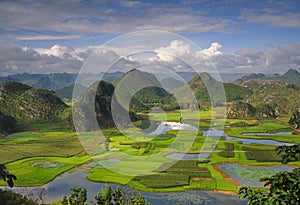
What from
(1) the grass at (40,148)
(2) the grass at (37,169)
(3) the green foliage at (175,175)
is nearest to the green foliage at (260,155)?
(3) the green foliage at (175,175)

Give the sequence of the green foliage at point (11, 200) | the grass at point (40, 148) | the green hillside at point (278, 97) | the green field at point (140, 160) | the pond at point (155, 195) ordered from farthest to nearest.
A: the green hillside at point (278, 97)
the grass at point (40, 148)
the green field at point (140, 160)
the pond at point (155, 195)
the green foliage at point (11, 200)

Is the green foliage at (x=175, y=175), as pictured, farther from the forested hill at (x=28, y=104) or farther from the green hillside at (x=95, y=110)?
the forested hill at (x=28, y=104)

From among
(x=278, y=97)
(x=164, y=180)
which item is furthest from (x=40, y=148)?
(x=278, y=97)

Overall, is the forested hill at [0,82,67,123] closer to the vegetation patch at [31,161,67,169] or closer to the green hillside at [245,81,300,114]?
the vegetation patch at [31,161,67,169]

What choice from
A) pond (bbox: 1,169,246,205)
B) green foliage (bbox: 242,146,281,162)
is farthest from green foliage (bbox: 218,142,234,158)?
pond (bbox: 1,169,246,205)

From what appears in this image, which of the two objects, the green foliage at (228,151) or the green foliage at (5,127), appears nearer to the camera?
the green foliage at (228,151)

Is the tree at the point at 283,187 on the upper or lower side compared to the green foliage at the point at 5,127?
upper

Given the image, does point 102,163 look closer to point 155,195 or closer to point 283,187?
point 155,195
